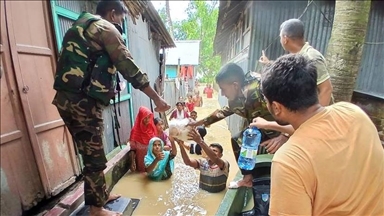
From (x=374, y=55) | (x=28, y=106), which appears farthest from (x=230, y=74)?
(x=374, y=55)

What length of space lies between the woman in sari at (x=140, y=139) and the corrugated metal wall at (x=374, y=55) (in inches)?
169

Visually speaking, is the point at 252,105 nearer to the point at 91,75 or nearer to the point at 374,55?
the point at 91,75

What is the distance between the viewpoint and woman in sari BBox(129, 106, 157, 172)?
165 inches

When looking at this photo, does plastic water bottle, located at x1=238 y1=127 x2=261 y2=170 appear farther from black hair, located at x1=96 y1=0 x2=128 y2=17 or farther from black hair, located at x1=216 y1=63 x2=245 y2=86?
black hair, located at x1=96 y1=0 x2=128 y2=17

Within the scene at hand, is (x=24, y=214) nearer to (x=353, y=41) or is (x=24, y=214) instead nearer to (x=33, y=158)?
(x=33, y=158)

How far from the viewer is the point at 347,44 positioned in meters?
3.47

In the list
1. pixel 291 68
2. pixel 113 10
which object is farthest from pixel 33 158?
pixel 291 68

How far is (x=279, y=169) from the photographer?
1062 mm

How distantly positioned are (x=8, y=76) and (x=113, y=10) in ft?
3.97

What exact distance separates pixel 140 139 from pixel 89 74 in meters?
2.36

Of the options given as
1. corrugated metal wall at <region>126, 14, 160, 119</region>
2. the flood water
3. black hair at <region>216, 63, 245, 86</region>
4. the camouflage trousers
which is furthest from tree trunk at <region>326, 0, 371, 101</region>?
corrugated metal wall at <region>126, 14, 160, 119</region>

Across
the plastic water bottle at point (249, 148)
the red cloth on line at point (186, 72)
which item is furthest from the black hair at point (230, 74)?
the red cloth on line at point (186, 72)

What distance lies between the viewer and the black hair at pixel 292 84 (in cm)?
110

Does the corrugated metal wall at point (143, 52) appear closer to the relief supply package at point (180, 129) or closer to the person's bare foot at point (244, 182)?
the relief supply package at point (180, 129)
